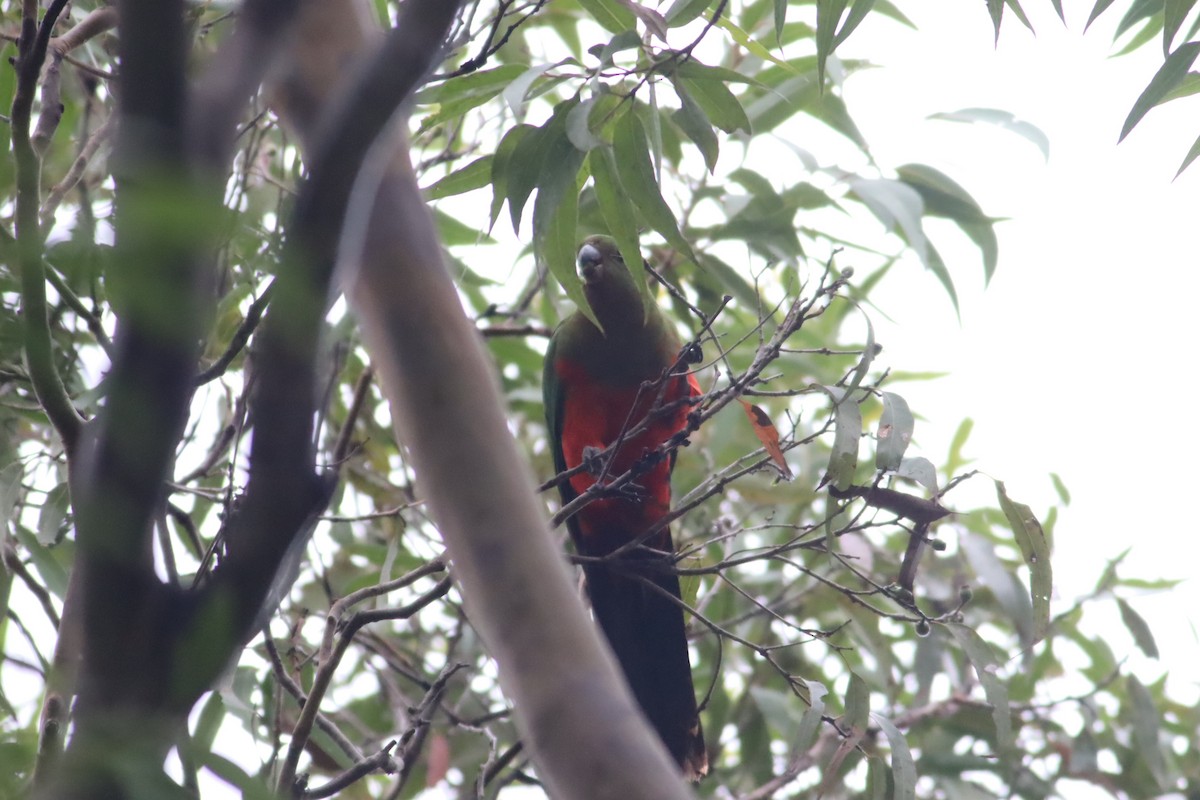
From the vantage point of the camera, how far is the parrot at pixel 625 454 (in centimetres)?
338

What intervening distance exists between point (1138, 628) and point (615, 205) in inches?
101

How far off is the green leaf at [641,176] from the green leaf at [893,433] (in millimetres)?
513

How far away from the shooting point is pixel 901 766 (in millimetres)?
2338

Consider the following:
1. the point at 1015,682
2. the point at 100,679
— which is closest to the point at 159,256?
the point at 100,679

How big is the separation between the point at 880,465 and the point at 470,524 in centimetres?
142

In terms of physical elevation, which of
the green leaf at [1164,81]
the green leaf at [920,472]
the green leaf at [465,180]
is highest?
the green leaf at [465,180]

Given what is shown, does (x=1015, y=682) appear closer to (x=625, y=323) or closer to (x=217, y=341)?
(x=625, y=323)

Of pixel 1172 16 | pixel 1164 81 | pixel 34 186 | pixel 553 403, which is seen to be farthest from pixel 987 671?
pixel 34 186

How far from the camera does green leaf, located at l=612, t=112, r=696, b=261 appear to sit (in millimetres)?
2254

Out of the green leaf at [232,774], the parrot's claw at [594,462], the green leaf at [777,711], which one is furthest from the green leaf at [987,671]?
the green leaf at [232,774]

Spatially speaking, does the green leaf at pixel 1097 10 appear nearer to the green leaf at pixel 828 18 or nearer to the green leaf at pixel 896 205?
the green leaf at pixel 828 18

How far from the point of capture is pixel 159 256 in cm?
65

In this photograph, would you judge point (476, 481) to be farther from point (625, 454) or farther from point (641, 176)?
point (625, 454)

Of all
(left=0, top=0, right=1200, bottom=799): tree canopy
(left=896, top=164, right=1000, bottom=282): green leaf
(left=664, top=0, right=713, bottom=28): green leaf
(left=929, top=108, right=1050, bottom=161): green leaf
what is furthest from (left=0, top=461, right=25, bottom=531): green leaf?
(left=929, top=108, right=1050, bottom=161): green leaf
